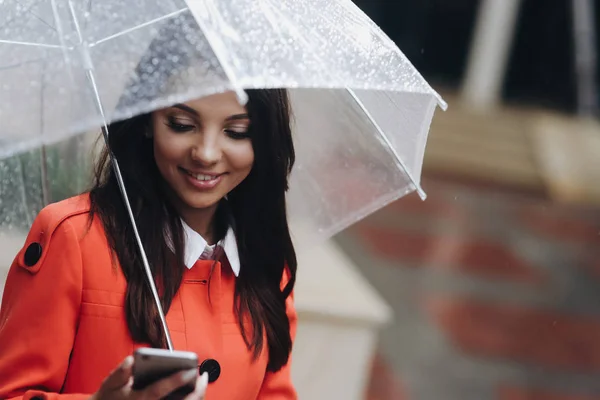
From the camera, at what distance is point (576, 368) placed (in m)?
6.73

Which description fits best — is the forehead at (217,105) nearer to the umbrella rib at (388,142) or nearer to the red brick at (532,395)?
the umbrella rib at (388,142)

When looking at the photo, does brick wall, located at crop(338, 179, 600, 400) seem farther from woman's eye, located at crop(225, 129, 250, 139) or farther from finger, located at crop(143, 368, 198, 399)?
finger, located at crop(143, 368, 198, 399)

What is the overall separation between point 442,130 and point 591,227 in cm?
376

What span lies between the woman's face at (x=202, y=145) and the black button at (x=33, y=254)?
10.9 inches

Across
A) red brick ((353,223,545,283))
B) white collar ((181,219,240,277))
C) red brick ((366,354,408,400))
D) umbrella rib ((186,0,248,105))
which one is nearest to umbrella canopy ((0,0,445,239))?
umbrella rib ((186,0,248,105))

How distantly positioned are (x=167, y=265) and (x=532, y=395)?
453cm

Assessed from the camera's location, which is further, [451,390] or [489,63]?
[489,63]

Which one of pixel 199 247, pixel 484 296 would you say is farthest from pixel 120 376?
pixel 484 296

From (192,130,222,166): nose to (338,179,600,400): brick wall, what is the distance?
4121 millimetres

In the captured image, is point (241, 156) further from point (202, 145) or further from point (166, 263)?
point (166, 263)

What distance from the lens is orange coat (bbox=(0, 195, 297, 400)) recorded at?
73.4 inches

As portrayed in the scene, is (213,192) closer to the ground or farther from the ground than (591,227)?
farther from the ground

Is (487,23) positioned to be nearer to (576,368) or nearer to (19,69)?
(576,368)

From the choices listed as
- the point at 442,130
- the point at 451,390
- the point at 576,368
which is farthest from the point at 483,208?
the point at 451,390
